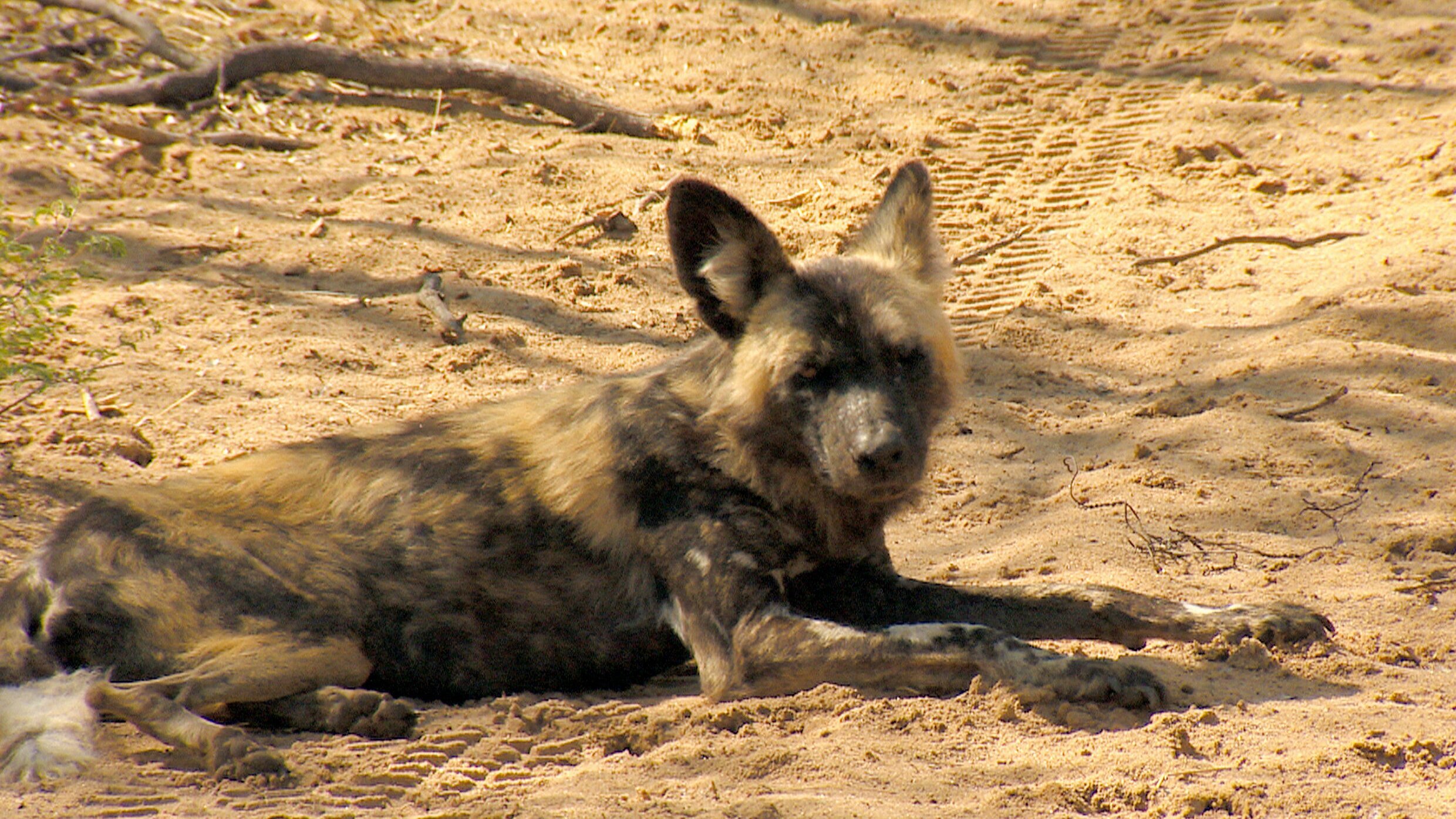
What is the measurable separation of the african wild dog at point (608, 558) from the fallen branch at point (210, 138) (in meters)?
4.52

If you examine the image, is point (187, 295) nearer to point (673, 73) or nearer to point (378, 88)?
point (378, 88)

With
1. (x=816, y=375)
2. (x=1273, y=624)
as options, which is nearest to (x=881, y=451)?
(x=816, y=375)

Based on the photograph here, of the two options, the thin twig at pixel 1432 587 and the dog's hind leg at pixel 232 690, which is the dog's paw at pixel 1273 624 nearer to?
the thin twig at pixel 1432 587

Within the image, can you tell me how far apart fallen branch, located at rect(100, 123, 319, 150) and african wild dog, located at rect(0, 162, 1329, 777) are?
452cm

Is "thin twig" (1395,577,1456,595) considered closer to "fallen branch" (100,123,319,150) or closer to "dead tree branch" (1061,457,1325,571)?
"dead tree branch" (1061,457,1325,571)

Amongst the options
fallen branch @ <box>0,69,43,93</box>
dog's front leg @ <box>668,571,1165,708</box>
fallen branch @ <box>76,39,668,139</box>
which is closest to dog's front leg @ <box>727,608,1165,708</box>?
dog's front leg @ <box>668,571,1165,708</box>

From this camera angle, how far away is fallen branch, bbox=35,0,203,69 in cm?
865

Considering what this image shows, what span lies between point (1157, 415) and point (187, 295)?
185 inches

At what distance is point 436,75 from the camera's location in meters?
8.92

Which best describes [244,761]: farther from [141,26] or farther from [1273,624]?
[141,26]

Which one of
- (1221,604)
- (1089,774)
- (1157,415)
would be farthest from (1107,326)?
(1089,774)

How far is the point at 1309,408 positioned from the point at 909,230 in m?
1.89

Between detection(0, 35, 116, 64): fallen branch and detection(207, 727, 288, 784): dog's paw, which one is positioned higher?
detection(0, 35, 116, 64): fallen branch

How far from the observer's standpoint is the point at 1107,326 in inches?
257
